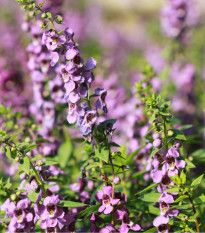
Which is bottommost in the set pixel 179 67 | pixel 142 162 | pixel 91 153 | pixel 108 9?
pixel 91 153

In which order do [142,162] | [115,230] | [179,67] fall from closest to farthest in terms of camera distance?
[115,230] → [142,162] → [179,67]

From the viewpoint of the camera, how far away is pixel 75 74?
232 centimetres

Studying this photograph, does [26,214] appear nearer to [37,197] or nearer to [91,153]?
[37,197]

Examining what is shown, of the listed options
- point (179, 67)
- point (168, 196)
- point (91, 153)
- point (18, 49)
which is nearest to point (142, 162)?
point (91, 153)

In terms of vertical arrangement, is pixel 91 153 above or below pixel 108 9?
below

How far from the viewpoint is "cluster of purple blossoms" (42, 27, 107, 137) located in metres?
2.29

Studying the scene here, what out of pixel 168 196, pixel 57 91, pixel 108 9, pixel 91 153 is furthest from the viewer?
pixel 108 9

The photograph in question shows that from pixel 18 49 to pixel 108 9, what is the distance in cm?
1464

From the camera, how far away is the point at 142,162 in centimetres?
352

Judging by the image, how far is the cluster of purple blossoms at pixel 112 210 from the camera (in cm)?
235

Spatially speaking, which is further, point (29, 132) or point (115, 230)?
point (29, 132)

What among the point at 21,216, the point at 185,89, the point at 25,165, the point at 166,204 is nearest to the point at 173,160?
the point at 166,204

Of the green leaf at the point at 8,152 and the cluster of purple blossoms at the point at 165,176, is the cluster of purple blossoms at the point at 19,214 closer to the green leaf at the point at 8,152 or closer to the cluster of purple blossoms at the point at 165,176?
the green leaf at the point at 8,152

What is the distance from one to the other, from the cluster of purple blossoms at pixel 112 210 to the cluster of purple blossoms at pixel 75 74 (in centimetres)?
39
